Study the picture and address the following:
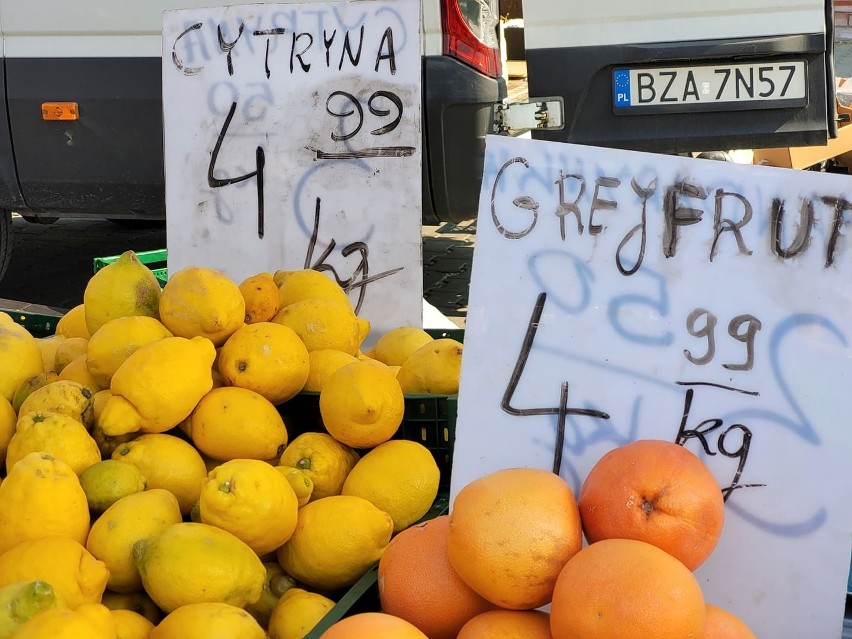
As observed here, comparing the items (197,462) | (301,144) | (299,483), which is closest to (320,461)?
(299,483)

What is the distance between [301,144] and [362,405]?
3.21 ft

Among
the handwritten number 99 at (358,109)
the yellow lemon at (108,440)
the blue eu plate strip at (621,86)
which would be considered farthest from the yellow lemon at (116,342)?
the blue eu plate strip at (621,86)

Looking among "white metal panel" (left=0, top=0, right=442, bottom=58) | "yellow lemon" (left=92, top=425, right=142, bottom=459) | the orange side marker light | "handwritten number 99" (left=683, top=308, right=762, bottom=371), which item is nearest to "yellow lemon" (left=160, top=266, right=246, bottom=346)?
"yellow lemon" (left=92, top=425, right=142, bottom=459)

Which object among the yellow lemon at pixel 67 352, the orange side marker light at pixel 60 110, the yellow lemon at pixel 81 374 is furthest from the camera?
the orange side marker light at pixel 60 110

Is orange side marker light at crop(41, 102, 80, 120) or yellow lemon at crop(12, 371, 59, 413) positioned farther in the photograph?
orange side marker light at crop(41, 102, 80, 120)

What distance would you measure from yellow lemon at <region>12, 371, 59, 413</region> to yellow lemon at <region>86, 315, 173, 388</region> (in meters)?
0.09

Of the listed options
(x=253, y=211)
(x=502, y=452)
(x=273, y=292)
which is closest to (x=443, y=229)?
(x=253, y=211)

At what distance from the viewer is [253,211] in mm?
2256

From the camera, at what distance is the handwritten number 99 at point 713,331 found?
47.2 inches

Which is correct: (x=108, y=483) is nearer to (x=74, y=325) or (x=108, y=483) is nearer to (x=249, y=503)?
(x=249, y=503)

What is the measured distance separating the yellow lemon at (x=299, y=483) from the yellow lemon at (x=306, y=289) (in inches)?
20.6

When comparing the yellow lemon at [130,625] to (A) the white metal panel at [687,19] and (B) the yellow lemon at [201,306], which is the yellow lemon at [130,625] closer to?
(B) the yellow lemon at [201,306]

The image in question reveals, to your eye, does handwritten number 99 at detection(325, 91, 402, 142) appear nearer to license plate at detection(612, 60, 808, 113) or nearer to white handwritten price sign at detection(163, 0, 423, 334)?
white handwritten price sign at detection(163, 0, 423, 334)

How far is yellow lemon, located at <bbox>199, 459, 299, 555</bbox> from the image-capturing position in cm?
126
